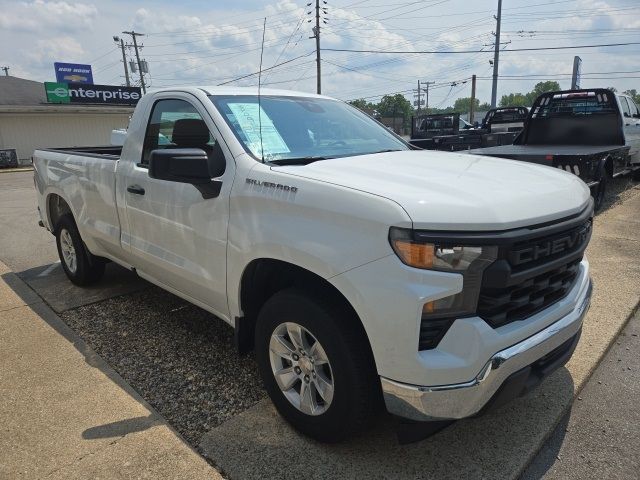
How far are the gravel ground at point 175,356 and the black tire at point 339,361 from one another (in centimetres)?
70

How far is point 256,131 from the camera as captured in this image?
3.00m

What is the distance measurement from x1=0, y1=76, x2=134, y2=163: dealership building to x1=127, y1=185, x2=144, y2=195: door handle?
28.5m

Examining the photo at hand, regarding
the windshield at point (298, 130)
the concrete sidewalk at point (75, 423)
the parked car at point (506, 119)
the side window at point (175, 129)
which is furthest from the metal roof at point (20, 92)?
the windshield at point (298, 130)

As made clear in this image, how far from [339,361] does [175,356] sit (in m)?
1.79

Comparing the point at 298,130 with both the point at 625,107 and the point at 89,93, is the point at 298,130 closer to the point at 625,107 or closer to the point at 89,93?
the point at 625,107

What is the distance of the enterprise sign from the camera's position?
102ft

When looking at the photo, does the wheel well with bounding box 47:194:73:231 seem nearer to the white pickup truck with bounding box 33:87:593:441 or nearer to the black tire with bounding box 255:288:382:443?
the white pickup truck with bounding box 33:87:593:441

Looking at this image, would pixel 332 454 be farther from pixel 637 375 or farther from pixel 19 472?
pixel 637 375

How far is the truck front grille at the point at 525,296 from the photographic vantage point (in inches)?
80.9

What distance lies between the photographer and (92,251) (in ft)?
15.3

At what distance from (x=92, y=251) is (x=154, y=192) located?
1.67 m

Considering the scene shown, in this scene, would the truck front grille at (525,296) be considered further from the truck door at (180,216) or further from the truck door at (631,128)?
the truck door at (631,128)

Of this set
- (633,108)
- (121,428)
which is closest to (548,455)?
(121,428)

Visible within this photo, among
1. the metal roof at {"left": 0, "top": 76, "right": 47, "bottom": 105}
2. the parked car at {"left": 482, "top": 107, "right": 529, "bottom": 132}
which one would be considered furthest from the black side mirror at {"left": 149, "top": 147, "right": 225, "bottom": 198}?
the metal roof at {"left": 0, "top": 76, "right": 47, "bottom": 105}
